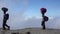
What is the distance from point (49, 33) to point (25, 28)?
2799 mm

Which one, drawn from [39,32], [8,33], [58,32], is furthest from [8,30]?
[58,32]

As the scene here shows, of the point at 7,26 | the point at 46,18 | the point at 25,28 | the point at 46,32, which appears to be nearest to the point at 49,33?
the point at 46,32

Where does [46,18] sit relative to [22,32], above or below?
above

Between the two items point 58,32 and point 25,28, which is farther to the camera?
point 25,28

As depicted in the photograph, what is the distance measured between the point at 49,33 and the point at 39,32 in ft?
2.72

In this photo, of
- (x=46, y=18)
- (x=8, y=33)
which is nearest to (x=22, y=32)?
(x=8, y=33)

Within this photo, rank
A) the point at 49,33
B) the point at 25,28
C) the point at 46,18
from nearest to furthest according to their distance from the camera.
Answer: the point at 49,33
the point at 46,18
the point at 25,28

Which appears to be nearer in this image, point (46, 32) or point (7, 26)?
point (46, 32)

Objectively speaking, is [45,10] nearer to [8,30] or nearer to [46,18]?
[46,18]

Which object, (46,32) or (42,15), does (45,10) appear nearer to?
(42,15)

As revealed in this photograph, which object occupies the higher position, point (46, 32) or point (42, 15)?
point (42, 15)

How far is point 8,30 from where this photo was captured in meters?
16.4

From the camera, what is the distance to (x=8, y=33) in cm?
1593


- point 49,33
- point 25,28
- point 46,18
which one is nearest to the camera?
point 49,33
